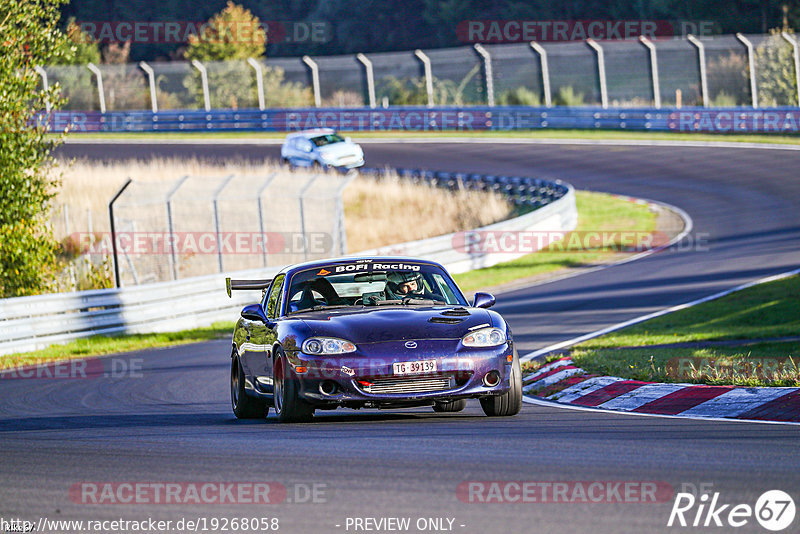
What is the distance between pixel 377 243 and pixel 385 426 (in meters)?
25.4

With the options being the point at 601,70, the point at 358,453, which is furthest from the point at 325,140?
the point at 358,453

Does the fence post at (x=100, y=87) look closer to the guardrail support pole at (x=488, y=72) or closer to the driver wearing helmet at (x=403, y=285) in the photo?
the guardrail support pole at (x=488, y=72)

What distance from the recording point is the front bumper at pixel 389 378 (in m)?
8.78

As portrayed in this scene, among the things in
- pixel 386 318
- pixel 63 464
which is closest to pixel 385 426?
pixel 386 318

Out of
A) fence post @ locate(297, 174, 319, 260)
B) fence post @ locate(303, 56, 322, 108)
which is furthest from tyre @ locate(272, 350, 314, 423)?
fence post @ locate(303, 56, 322, 108)

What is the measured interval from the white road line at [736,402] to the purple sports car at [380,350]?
1426mm

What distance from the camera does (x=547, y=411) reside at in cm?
990

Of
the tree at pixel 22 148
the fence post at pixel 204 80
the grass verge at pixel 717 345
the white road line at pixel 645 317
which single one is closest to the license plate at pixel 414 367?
the grass verge at pixel 717 345

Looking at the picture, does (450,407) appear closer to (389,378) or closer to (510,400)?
(510,400)

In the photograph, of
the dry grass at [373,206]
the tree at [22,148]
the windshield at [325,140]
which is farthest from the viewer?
the windshield at [325,140]

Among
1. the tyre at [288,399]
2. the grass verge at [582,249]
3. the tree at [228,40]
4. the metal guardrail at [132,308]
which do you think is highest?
the tree at [228,40]

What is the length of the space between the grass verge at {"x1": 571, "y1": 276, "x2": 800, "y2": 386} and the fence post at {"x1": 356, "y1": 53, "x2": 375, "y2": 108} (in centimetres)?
Result: 3657

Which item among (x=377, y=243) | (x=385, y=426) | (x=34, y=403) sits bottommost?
(x=377, y=243)

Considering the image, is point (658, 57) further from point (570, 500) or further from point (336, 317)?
point (570, 500)
